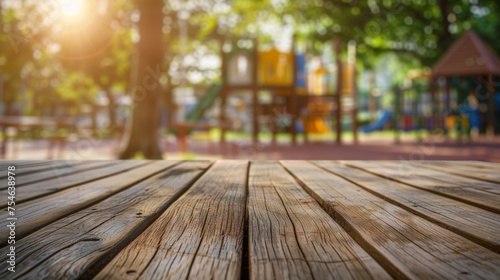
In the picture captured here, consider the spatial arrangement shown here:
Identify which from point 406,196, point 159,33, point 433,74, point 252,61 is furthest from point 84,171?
point 433,74

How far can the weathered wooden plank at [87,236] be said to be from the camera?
0.84 m

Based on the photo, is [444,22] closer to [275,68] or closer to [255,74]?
[275,68]

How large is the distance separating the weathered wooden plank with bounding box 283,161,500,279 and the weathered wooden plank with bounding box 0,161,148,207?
1.05 meters

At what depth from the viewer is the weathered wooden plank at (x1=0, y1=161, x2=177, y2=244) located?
1.18m

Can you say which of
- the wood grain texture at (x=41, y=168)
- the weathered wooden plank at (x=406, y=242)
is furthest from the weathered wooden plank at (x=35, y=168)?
the weathered wooden plank at (x=406, y=242)

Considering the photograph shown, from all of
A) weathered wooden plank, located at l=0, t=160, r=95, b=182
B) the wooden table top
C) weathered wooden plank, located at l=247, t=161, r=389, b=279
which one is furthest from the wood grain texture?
weathered wooden plank, located at l=247, t=161, r=389, b=279

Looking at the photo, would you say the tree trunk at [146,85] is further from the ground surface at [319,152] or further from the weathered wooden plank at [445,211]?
the weathered wooden plank at [445,211]

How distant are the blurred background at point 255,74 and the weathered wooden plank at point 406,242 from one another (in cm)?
400

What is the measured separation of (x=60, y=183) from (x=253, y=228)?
47.9 inches

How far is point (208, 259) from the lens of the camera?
888 millimetres

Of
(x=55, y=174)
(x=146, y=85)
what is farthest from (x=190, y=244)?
(x=146, y=85)

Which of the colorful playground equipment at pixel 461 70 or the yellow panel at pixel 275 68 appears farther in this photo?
the colorful playground equipment at pixel 461 70

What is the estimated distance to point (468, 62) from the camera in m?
10.5

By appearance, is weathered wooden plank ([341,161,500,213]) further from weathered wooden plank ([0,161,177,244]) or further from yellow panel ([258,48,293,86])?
yellow panel ([258,48,293,86])
